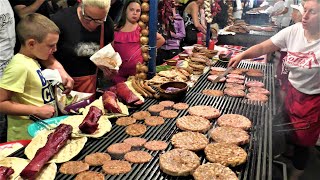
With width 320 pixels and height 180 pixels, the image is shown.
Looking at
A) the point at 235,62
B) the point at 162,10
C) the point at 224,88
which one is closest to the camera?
the point at 224,88

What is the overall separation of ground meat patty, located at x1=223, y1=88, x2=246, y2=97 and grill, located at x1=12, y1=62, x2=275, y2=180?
0.06 meters

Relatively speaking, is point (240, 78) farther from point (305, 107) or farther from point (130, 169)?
point (130, 169)

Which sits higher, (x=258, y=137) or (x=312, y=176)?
(x=258, y=137)

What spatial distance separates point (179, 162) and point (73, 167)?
2.38ft

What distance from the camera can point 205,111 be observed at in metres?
2.92

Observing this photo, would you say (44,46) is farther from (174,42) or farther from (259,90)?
(174,42)

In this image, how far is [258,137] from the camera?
251 centimetres

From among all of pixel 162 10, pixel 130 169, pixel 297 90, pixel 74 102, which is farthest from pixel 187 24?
pixel 130 169

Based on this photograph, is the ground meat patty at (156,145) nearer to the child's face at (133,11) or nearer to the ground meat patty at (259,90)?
the ground meat patty at (259,90)

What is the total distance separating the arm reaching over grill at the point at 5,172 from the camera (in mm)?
1755

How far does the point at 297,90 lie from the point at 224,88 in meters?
0.95

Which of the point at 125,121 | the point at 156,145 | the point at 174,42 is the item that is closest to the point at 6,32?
the point at 125,121

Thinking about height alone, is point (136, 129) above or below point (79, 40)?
below

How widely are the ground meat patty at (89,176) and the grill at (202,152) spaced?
0.06 metres
